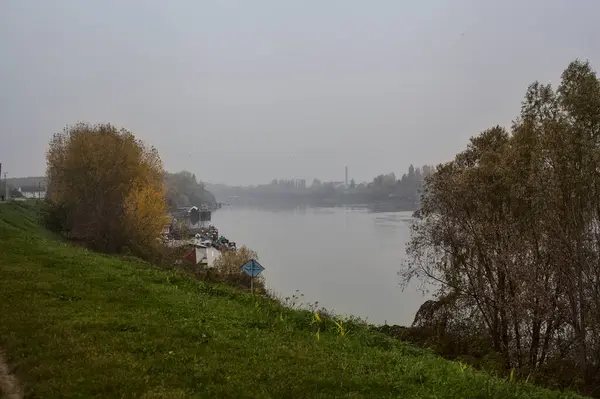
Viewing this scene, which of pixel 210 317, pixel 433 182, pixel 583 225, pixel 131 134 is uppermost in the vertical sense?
pixel 131 134

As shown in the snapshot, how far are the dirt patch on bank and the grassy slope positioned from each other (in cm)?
12

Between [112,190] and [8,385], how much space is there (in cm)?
2754

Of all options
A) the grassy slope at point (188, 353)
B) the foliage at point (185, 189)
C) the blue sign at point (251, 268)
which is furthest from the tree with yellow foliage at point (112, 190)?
the foliage at point (185, 189)

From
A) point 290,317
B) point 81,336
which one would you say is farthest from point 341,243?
point 81,336

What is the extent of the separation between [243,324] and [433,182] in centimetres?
Result: 1061

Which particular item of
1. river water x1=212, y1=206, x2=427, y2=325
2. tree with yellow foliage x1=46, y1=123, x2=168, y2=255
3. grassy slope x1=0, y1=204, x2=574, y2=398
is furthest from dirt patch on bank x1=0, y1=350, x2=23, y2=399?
tree with yellow foliage x1=46, y1=123, x2=168, y2=255

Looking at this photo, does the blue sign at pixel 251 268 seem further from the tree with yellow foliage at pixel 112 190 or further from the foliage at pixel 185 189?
the foliage at pixel 185 189

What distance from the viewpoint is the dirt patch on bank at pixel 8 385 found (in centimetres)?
557

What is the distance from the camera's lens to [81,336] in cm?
729

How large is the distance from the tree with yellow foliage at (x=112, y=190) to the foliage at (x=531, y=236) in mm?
19693

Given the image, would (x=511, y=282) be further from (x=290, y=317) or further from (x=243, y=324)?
(x=243, y=324)

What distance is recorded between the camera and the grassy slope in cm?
599

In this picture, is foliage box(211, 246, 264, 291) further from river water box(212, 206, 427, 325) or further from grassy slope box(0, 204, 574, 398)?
grassy slope box(0, 204, 574, 398)

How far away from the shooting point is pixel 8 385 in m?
5.86
